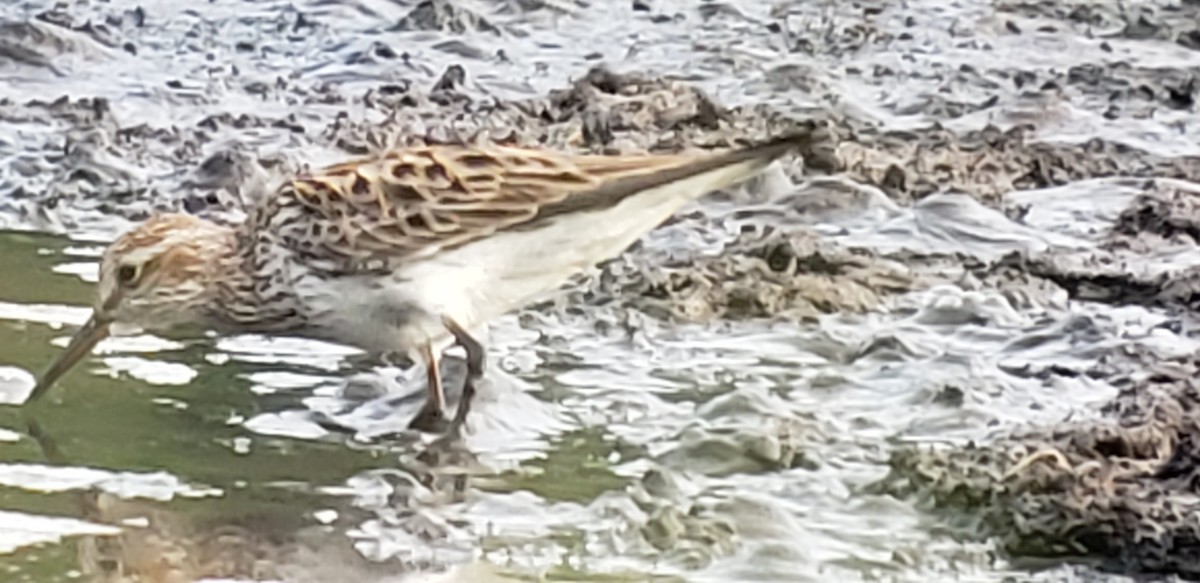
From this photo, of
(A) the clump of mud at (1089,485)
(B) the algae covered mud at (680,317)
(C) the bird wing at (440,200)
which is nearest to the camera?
(A) the clump of mud at (1089,485)

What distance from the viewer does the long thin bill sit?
259 inches

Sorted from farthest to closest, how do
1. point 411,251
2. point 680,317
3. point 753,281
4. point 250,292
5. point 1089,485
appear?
point 753,281, point 680,317, point 250,292, point 411,251, point 1089,485

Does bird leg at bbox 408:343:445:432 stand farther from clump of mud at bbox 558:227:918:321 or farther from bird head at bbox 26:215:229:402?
clump of mud at bbox 558:227:918:321

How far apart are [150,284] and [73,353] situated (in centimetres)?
28

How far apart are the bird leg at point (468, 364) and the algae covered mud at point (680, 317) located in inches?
2.5

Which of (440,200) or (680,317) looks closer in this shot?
(440,200)

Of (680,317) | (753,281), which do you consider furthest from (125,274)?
(753,281)

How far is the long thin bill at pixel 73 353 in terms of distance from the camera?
6578 millimetres

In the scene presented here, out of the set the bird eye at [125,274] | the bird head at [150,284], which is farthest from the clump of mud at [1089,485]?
the bird eye at [125,274]

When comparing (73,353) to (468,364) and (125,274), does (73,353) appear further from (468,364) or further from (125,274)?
(468,364)

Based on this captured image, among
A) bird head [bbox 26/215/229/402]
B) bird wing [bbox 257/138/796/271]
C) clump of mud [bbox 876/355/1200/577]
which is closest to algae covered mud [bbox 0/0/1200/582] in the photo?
clump of mud [bbox 876/355/1200/577]

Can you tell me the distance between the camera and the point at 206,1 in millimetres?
11750

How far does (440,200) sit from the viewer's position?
6.62 meters

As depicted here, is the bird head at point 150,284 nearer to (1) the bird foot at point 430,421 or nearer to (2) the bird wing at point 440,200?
(2) the bird wing at point 440,200
